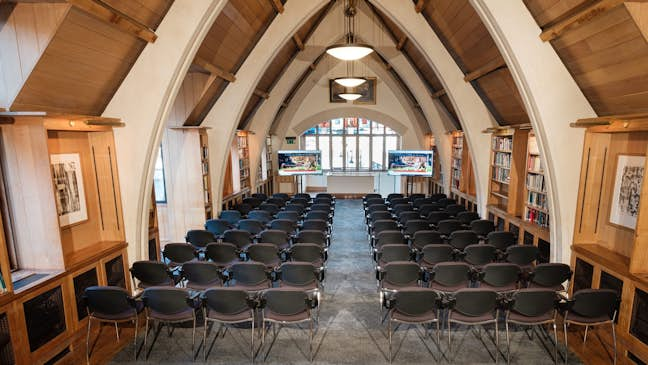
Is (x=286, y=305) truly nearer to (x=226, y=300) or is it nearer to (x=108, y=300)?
(x=226, y=300)

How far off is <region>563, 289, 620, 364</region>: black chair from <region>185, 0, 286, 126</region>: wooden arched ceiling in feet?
24.2

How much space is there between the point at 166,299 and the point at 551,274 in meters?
5.39

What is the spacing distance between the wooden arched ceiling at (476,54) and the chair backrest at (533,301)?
464cm

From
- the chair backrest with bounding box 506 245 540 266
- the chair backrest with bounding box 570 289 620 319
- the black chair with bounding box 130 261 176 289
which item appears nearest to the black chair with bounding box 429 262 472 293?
the chair backrest with bounding box 506 245 540 266

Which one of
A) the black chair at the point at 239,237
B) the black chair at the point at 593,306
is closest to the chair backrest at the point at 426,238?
the black chair at the point at 593,306

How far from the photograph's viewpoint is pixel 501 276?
16.4ft

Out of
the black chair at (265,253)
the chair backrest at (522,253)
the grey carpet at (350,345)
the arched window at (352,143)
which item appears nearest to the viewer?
the grey carpet at (350,345)

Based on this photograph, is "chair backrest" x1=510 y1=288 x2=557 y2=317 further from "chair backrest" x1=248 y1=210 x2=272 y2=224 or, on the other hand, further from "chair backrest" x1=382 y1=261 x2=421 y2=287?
"chair backrest" x1=248 y1=210 x2=272 y2=224

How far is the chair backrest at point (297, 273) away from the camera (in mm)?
5055

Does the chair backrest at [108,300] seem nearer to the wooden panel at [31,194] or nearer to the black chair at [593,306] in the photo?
the wooden panel at [31,194]

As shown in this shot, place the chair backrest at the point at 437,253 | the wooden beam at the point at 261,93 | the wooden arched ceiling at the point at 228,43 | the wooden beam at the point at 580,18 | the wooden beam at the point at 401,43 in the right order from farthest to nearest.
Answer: the wooden beam at the point at 261,93
the wooden beam at the point at 401,43
the wooden arched ceiling at the point at 228,43
the chair backrest at the point at 437,253
the wooden beam at the point at 580,18

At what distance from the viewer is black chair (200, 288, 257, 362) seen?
4148 millimetres

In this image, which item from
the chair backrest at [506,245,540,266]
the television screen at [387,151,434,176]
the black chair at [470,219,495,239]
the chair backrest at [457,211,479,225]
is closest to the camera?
the chair backrest at [506,245,540,266]

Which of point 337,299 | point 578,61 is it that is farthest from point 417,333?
point 578,61
